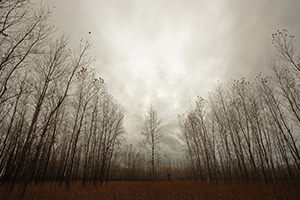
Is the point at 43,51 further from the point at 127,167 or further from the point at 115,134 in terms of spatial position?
the point at 127,167

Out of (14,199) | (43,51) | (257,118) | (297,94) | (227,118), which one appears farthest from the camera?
(227,118)

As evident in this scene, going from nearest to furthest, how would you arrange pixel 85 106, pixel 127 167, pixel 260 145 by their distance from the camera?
pixel 85 106, pixel 260 145, pixel 127 167

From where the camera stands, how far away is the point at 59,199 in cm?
501

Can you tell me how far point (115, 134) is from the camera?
736 inches

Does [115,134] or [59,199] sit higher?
[115,134]

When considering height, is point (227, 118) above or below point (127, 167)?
above

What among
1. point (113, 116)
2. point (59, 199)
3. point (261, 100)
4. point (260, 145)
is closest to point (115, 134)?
point (113, 116)

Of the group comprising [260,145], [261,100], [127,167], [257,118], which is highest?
[261,100]

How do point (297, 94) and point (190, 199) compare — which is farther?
point (297, 94)

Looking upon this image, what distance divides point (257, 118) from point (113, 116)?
1833 cm

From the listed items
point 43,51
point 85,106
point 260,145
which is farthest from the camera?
point 260,145

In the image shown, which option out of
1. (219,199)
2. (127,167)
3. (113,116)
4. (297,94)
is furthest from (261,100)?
(127,167)

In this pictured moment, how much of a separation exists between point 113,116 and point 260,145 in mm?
18172

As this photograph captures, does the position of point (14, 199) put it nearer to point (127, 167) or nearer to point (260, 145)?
point (260, 145)
